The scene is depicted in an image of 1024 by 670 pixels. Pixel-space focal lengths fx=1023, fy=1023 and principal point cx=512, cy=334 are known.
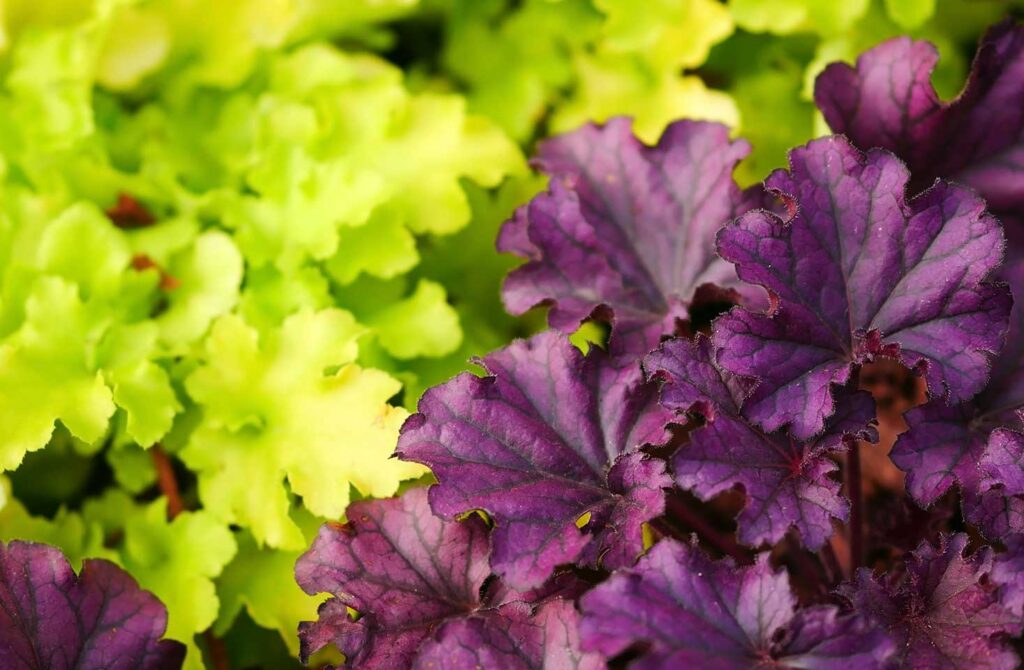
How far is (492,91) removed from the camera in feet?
6.26

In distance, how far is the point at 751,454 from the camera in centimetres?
113

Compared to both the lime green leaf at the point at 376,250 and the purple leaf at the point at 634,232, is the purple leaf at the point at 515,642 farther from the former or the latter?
the lime green leaf at the point at 376,250

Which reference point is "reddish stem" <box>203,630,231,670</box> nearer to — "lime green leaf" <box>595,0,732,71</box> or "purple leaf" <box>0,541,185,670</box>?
"purple leaf" <box>0,541,185,670</box>

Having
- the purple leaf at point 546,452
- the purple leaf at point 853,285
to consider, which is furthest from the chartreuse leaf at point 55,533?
the purple leaf at point 853,285

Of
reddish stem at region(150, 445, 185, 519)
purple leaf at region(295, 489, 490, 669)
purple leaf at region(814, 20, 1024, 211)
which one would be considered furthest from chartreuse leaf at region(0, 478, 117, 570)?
purple leaf at region(814, 20, 1024, 211)

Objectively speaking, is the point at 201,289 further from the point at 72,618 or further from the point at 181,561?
the point at 72,618

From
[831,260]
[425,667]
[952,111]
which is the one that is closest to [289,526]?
[425,667]

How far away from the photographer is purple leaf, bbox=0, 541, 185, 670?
116 centimetres

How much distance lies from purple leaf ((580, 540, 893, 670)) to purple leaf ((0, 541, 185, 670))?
1.83ft

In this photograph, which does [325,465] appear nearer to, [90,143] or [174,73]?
[90,143]

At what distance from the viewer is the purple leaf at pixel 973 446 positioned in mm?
1103

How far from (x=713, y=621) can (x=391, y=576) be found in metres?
0.40

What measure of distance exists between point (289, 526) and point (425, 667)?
380 mm

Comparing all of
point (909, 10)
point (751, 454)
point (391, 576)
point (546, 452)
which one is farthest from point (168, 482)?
point (909, 10)
